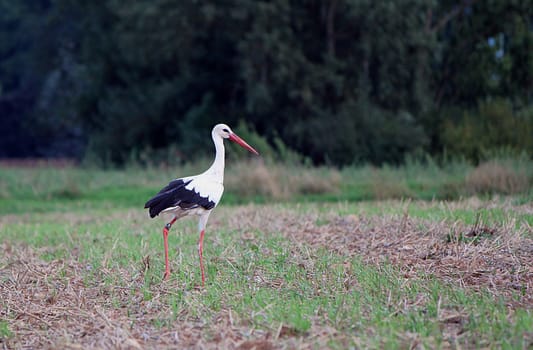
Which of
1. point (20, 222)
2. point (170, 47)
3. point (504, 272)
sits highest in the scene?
point (170, 47)

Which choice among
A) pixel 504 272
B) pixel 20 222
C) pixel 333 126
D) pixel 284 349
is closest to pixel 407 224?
pixel 504 272

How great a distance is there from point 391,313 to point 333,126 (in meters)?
21.6

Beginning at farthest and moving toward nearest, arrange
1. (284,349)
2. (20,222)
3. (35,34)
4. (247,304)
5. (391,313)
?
(35,34) → (20,222) → (247,304) → (391,313) → (284,349)

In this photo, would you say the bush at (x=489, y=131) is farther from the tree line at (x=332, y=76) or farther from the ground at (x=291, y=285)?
the ground at (x=291, y=285)

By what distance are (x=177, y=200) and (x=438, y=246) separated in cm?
275

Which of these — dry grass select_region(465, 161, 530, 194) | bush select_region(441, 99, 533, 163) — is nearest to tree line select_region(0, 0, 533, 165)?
bush select_region(441, 99, 533, 163)

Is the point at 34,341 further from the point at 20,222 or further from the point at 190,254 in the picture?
the point at 20,222

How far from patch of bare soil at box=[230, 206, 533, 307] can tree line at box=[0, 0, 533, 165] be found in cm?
1467

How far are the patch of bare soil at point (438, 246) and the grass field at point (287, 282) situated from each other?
2 centimetres

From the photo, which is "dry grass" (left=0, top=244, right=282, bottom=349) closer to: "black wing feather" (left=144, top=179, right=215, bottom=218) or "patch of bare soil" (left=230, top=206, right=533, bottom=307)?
"black wing feather" (left=144, top=179, right=215, bottom=218)

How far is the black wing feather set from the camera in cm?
779

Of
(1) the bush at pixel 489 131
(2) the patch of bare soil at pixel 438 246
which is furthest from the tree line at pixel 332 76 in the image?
(2) the patch of bare soil at pixel 438 246

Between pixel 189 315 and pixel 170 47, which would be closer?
pixel 189 315

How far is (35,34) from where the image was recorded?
4353 centimetres
